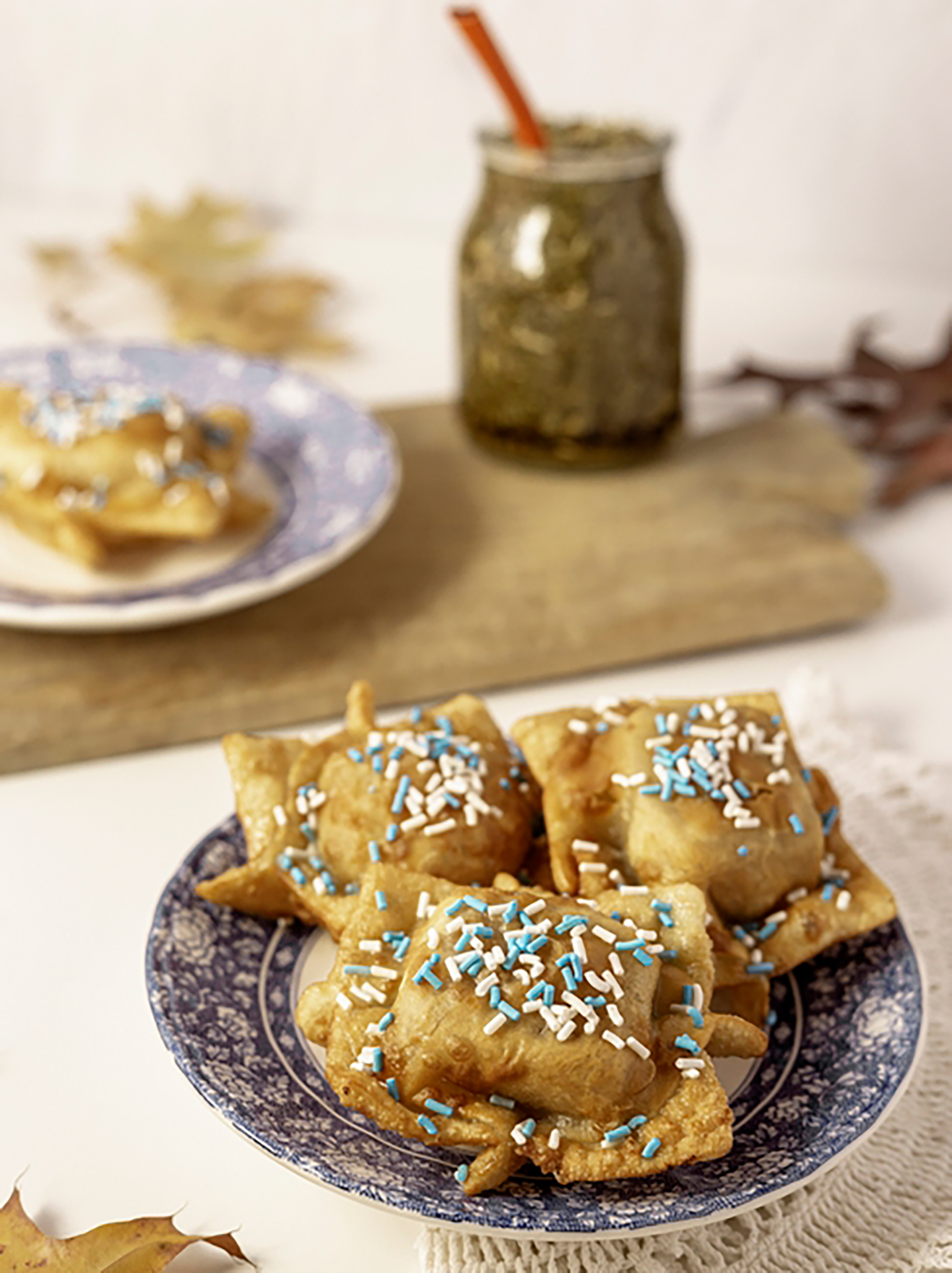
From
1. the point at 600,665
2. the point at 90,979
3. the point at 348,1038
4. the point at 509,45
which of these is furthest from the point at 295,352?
the point at 348,1038

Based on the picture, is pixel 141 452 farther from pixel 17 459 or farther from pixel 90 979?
pixel 90 979

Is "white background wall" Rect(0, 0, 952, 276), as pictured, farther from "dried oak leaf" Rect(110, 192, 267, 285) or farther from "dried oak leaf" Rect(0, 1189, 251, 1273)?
"dried oak leaf" Rect(0, 1189, 251, 1273)

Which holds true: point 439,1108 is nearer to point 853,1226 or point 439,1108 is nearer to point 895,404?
point 853,1226

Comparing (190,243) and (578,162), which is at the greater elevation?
(578,162)

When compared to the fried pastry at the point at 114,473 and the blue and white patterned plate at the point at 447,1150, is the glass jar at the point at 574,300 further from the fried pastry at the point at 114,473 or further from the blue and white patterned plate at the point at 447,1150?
the blue and white patterned plate at the point at 447,1150

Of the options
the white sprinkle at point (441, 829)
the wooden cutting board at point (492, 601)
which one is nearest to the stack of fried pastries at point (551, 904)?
the white sprinkle at point (441, 829)

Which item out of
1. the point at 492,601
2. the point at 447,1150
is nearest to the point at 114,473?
the point at 492,601
